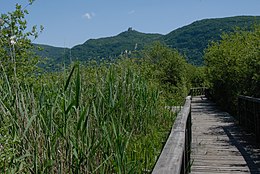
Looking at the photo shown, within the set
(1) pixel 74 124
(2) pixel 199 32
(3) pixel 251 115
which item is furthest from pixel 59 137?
(2) pixel 199 32

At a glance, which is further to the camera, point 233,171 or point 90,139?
point 233,171

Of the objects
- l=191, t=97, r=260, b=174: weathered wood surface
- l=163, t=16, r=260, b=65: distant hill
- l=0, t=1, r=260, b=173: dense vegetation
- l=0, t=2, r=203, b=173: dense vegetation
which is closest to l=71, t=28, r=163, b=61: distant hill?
l=0, t=1, r=260, b=173: dense vegetation

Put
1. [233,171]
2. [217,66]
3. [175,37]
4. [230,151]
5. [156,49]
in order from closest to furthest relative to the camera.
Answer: [233,171]
[230,151]
[217,66]
[156,49]
[175,37]

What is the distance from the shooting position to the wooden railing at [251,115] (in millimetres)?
6006

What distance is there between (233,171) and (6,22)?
326 centimetres

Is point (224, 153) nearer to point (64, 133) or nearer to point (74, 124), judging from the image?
point (74, 124)

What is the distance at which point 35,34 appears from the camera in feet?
18.0

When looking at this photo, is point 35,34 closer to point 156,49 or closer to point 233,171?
point 233,171

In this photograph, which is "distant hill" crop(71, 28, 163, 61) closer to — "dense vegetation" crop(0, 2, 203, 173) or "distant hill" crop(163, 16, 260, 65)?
"dense vegetation" crop(0, 2, 203, 173)

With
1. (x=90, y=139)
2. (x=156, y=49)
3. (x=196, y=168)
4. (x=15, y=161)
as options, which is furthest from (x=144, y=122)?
(x=156, y=49)

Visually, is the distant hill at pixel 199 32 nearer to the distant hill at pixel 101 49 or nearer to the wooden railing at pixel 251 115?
the distant hill at pixel 101 49

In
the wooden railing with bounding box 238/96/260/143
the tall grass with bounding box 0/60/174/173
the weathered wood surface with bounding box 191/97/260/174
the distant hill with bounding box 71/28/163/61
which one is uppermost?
the distant hill with bounding box 71/28/163/61

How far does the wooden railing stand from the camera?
6.01 meters

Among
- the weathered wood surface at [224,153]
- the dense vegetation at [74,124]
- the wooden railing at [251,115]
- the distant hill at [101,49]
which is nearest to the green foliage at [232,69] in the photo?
the wooden railing at [251,115]
